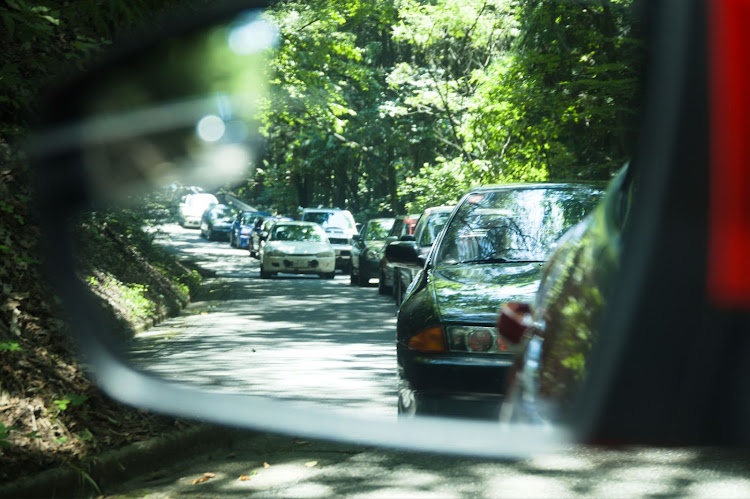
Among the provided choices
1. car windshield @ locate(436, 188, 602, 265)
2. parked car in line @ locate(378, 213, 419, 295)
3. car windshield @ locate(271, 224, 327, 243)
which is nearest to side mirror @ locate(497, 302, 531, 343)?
car windshield @ locate(436, 188, 602, 265)

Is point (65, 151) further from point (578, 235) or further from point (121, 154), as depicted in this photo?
point (578, 235)

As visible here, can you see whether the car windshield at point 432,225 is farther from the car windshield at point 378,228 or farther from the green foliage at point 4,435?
the green foliage at point 4,435

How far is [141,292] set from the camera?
770cm

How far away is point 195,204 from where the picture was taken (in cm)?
261

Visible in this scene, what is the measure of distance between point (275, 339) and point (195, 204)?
1003 centimetres

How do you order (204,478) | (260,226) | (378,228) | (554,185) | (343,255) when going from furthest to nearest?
(343,255) < (378,228) < (260,226) < (204,478) < (554,185)

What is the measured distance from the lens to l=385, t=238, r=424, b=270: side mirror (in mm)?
6004

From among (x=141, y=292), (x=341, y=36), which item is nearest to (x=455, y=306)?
(x=341, y=36)

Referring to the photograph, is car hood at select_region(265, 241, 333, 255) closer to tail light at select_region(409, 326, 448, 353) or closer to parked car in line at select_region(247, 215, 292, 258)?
parked car in line at select_region(247, 215, 292, 258)

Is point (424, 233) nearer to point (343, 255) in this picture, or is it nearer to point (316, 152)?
point (343, 255)

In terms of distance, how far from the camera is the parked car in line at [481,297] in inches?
74.7

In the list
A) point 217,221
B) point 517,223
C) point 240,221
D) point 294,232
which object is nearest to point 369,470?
point 240,221

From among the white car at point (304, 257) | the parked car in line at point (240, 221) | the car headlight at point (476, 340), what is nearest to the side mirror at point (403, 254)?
the parked car in line at point (240, 221)

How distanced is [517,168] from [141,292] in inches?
195
